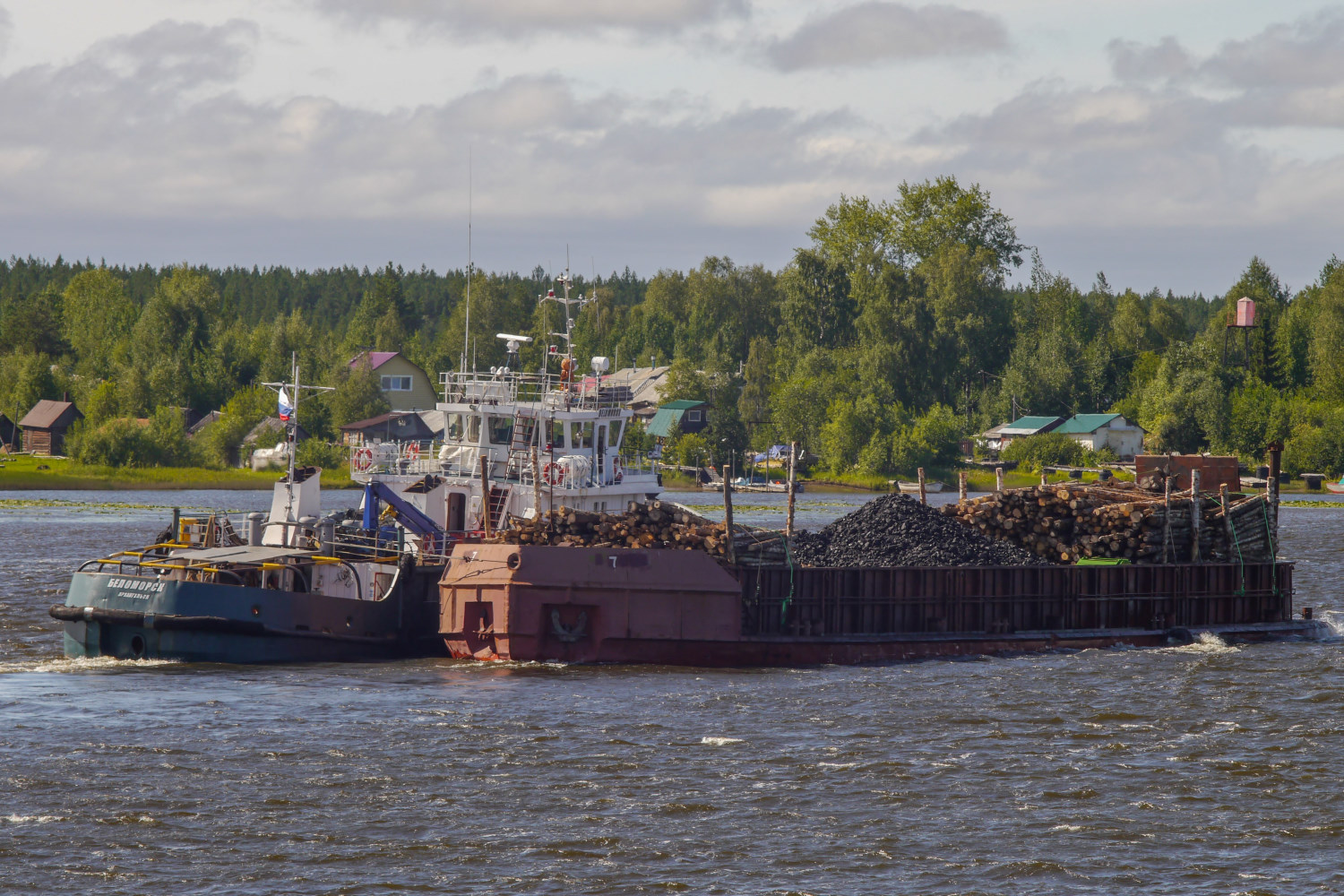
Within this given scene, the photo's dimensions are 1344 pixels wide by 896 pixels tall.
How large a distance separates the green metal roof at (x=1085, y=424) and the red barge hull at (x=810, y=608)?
6928 centimetres

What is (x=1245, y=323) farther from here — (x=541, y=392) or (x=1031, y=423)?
(x=541, y=392)

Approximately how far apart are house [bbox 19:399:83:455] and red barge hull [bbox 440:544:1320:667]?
88.4 metres

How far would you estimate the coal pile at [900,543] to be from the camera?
98.0 ft

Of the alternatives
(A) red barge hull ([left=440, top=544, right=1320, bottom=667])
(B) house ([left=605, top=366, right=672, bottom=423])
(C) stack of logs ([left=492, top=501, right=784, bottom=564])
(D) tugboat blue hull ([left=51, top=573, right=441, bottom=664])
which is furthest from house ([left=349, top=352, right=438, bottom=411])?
(D) tugboat blue hull ([left=51, top=573, right=441, bottom=664])

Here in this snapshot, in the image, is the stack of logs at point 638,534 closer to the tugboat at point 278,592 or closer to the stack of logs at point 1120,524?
the tugboat at point 278,592

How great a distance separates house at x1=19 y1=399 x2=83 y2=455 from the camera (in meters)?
106

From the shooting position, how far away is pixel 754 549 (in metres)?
27.5

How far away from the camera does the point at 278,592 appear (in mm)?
25625

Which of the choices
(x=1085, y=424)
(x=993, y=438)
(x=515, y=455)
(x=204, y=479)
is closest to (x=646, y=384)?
(x=993, y=438)

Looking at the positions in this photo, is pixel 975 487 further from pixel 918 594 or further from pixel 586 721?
pixel 586 721

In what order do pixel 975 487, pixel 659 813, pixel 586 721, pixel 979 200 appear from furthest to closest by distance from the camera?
1. pixel 979 200
2. pixel 975 487
3. pixel 586 721
4. pixel 659 813

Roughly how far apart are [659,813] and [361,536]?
12348 mm

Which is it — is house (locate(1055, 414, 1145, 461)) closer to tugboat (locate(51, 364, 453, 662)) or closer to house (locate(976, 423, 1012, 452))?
house (locate(976, 423, 1012, 452))

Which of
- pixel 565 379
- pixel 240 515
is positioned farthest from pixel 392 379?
pixel 565 379
